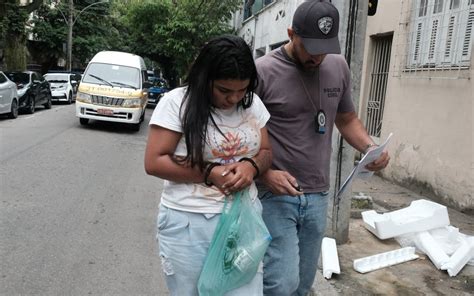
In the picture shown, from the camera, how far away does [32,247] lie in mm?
4414

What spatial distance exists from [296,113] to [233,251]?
82 cm

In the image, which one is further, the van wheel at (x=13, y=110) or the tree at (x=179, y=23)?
the tree at (x=179, y=23)

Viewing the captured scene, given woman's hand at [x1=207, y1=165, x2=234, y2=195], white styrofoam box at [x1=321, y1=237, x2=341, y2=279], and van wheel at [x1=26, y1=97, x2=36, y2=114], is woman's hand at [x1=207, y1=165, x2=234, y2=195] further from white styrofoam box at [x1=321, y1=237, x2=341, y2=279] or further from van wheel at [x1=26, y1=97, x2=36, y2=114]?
van wheel at [x1=26, y1=97, x2=36, y2=114]

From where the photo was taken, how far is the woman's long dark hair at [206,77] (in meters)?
1.96

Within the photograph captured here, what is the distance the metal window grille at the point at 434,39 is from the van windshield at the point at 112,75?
7.40 meters

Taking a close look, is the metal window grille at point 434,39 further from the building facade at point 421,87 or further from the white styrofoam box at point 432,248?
the white styrofoam box at point 432,248

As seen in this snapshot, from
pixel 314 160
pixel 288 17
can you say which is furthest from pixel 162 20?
pixel 314 160

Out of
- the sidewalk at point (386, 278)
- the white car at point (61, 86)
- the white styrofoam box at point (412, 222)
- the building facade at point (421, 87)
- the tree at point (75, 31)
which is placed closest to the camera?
the sidewalk at point (386, 278)

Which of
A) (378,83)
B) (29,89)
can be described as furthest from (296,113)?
(29,89)

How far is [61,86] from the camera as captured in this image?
22.0 meters

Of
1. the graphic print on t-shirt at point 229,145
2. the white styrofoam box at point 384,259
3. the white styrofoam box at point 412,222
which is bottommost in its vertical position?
the white styrofoam box at point 384,259

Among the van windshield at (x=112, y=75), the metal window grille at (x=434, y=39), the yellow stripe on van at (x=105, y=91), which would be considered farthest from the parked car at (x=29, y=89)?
the metal window grille at (x=434, y=39)

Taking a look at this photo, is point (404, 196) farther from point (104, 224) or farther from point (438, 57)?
point (104, 224)

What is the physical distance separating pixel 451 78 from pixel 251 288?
5850mm
